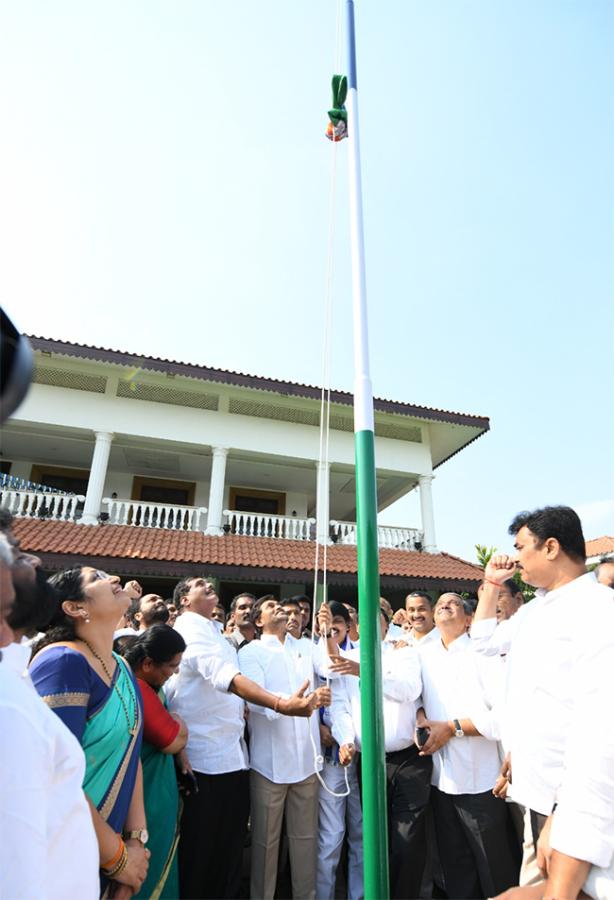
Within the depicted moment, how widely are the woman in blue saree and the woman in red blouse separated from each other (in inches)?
14.8

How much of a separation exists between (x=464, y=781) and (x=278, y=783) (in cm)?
108

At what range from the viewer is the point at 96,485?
36.0 feet

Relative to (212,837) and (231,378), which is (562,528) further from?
(231,378)

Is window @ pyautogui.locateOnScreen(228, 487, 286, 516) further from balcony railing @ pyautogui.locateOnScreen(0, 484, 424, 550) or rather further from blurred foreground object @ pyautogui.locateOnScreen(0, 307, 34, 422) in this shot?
blurred foreground object @ pyautogui.locateOnScreen(0, 307, 34, 422)

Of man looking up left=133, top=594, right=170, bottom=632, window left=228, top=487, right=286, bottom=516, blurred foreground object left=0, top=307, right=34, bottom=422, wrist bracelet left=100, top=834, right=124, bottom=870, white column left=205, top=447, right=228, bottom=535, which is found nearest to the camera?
blurred foreground object left=0, top=307, right=34, bottom=422

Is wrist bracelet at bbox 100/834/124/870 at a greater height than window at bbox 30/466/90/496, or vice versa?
window at bbox 30/466/90/496

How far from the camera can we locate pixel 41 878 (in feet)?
3.06

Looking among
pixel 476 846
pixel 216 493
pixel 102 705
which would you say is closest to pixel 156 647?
pixel 102 705

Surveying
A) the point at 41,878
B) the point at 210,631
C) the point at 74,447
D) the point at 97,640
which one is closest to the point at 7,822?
the point at 41,878

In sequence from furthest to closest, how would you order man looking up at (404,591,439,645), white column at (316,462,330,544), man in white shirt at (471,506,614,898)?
white column at (316,462,330,544) < man looking up at (404,591,439,645) < man in white shirt at (471,506,614,898)

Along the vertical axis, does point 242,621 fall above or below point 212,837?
above

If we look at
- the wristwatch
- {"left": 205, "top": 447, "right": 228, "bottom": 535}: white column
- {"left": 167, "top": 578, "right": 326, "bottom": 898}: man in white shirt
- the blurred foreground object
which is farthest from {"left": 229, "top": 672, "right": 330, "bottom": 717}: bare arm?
{"left": 205, "top": 447, "right": 228, "bottom": 535}: white column

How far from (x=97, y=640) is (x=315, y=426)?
1111 centimetres

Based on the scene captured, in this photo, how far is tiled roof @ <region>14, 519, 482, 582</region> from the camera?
9.55 meters
